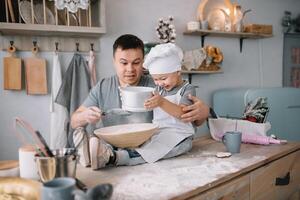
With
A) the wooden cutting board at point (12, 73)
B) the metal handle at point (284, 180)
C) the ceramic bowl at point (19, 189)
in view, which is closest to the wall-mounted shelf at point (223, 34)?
the wooden cutting board at point (12, 73)

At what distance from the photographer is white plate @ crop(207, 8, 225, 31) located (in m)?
2.90

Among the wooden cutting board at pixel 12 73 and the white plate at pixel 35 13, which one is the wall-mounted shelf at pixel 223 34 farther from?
the wooden cutting board at pixel 12 73

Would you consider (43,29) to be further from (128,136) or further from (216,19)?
(216,19)

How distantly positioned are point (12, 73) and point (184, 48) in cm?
151

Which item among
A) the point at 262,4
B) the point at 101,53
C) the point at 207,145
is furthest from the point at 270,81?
the point at 207,145

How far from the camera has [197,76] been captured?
2.93 metres

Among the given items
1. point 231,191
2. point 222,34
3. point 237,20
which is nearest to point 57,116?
point 231,191

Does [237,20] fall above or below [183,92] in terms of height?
above

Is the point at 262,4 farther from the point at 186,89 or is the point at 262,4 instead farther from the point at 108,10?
the point at 186,89

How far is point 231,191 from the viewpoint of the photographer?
1.06 meters

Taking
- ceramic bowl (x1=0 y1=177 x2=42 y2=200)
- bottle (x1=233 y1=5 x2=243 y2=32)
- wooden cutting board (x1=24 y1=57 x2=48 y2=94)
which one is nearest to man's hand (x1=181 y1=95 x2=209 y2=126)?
ceramic bowl (x1=0 y1=177 x2=42 y2=200)

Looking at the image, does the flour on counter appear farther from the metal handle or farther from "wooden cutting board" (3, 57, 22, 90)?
"wooden cutting board" (3, 57, 22, 90)

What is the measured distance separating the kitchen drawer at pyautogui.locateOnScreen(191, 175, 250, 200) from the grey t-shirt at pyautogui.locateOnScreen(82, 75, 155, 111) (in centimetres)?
70

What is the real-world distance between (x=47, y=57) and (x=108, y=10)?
619 millimetres
